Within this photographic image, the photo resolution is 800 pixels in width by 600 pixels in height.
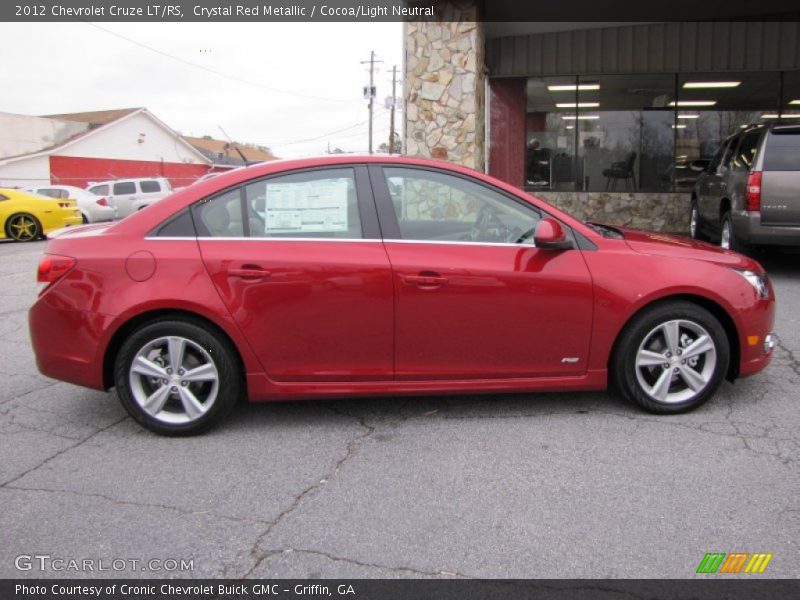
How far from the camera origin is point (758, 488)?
3279 millimetres

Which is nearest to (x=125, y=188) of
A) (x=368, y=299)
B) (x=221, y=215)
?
(x=221, y=215)

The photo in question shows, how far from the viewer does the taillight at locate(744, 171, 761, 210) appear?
26.2ft

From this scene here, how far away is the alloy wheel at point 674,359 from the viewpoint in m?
4.11

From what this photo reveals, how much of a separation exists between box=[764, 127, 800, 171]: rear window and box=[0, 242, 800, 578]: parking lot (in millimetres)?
4078

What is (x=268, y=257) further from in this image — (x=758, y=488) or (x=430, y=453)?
(x=758, y=488)

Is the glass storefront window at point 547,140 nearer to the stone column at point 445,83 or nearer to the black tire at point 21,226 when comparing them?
the stone column at point 445,83

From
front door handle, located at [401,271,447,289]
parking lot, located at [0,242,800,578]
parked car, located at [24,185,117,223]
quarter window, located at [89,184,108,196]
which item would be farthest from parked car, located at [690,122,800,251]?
quarter window, located at [89,184,108,196]

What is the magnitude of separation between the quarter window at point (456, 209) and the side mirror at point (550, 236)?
0.12 metres

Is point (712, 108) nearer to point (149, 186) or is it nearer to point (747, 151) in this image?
point (747, 151)

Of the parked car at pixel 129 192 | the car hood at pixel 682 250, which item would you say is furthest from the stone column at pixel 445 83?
the parked car at pixel 129 192

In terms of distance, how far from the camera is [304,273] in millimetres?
3906

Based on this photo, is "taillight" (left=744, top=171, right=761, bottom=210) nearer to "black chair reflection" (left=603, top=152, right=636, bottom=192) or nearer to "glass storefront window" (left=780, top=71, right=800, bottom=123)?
"black chair reflection" (left=603, top=152, right=636, bottom=192)

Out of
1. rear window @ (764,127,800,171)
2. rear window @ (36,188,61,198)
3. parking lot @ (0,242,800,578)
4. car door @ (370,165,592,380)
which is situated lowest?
parking lot @ (0,242,800,578)

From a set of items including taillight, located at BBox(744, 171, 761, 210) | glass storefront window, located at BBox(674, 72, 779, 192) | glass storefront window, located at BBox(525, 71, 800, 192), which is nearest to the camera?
taillight, located at BBox(744, 171, 761, 210)
